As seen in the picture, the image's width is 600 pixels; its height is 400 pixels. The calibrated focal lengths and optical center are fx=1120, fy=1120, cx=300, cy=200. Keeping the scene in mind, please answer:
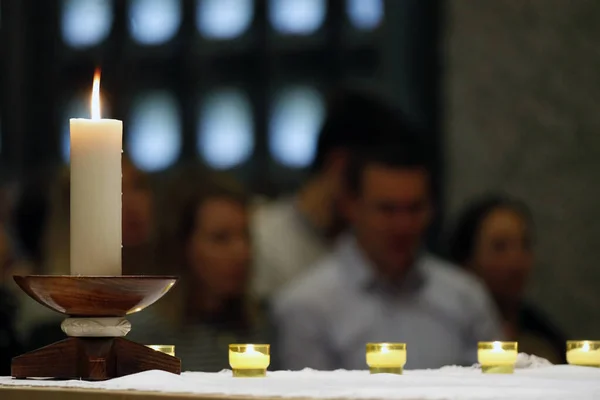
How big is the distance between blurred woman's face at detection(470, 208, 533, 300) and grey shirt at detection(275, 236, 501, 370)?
1.8 inches

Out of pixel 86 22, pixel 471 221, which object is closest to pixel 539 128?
pixel 471 221

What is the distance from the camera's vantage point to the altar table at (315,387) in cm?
49

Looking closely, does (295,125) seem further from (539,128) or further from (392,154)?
(539,128)

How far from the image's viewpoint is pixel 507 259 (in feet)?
6.21

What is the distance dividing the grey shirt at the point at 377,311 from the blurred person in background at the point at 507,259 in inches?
1.5

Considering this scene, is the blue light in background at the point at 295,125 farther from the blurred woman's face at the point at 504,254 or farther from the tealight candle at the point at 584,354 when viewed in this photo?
the tealight candle at the point at 584,354

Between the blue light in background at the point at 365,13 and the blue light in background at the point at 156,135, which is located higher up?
the blue light in background at the point at 365,13

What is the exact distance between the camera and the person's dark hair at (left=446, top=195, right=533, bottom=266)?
1.85 m

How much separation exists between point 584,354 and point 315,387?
320 millimetres

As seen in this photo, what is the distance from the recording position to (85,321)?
1.90 ft

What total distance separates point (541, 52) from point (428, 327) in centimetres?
50

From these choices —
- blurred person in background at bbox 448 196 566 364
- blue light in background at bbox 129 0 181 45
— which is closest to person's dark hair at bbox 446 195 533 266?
blurred person in background at bbox 448 196 566 364

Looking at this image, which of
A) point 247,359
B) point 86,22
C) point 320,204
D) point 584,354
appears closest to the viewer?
point 247,359

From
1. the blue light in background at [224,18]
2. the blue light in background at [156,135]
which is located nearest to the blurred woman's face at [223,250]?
the blue light in background at [156,135]
